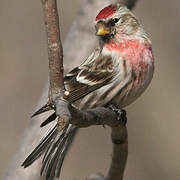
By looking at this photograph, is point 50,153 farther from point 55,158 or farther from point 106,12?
point 106,12

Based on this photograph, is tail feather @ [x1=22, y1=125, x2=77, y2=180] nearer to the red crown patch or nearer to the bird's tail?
the bird's tail

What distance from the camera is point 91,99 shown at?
3881mm

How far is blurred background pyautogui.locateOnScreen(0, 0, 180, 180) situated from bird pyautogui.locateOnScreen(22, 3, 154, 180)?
1537 mm

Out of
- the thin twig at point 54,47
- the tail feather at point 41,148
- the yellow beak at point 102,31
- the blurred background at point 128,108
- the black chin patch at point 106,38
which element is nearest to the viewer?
the thin twig at point 54,47

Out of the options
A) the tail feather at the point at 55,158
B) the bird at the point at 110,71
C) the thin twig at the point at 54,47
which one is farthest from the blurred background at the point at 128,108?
the thin twig at the point at 54,47

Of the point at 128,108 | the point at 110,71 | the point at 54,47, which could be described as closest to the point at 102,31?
the point at 110,71

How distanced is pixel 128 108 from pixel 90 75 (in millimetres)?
1765

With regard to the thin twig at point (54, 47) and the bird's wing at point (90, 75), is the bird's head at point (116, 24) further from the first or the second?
the thin twig at point (54, 47)

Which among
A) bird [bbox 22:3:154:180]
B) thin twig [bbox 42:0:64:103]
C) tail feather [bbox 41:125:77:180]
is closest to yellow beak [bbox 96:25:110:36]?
bird [bbox 22:3:154:180]

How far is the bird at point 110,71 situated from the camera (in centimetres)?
382

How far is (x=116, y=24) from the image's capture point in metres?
4.06

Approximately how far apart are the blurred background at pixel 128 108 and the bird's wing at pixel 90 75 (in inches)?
64.4
